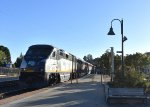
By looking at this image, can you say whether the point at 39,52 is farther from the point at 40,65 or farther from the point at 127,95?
the point at 127,95

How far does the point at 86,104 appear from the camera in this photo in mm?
19750

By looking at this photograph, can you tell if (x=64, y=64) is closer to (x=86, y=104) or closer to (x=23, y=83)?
(x=23, y=83)

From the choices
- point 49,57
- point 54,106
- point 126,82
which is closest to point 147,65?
point 49,57

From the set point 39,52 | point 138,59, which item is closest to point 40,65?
point 39,52

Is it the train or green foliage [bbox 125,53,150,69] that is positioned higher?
green foliage [bbox 125,53,150,69]

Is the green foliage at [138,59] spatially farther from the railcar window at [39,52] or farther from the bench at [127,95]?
the bench at [127,95]

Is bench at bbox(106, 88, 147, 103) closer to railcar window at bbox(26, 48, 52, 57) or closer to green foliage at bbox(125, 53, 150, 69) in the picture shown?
railcar window at bbox(26, 48, 52, 57)

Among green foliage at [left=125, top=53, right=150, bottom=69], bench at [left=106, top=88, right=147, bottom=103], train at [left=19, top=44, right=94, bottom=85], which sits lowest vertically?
bench at [left=106, top=88, right=147, bottom=103]

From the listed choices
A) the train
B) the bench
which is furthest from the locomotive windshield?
the bench

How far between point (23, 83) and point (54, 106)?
1497 centimetres

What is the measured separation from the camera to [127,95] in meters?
19.7

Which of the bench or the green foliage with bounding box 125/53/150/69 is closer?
the bench

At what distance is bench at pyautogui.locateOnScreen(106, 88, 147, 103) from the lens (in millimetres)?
19469

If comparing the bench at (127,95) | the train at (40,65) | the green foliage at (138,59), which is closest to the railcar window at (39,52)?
the train at (40,65)
